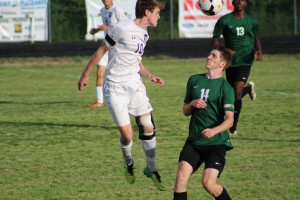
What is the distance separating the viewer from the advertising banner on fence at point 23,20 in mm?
34281

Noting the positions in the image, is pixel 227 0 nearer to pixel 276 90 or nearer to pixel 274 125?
pixel 276 90

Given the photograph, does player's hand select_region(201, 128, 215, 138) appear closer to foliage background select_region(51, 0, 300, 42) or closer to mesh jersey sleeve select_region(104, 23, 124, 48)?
mesh jersey sleeve select_region(104, 23, 124, 48)

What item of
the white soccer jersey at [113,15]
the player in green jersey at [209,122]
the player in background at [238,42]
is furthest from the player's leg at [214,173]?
the white soccer jersey at [113,15]

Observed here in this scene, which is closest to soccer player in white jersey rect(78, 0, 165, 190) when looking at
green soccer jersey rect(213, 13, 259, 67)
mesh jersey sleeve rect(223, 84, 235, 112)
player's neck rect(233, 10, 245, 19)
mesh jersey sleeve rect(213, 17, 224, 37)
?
mesh jersey sleeve rect(223, 84, 235, 112)

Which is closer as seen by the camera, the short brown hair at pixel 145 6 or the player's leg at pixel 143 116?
the short brown hair at pixel 145 6

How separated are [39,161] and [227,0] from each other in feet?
82.7

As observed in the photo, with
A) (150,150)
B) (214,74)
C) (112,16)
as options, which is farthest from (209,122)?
(112,16)

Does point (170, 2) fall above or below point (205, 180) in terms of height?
below

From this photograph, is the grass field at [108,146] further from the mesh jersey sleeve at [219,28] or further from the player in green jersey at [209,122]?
the mesh jersey sleeve at [219,28]

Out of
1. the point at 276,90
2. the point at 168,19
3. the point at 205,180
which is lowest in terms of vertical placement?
the point at 168,19

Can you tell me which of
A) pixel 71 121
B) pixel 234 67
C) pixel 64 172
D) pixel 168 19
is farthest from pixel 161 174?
pixel 168 19

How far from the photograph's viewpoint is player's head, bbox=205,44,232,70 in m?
7.96

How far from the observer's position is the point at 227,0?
3547 centimetres

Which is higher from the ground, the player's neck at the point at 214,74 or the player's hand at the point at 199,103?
the player's neck at the point at 214,74
